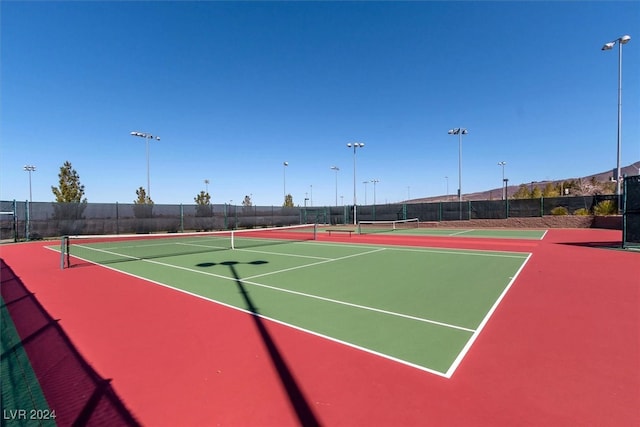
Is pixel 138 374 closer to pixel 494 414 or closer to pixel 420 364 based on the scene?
pixel 420 364

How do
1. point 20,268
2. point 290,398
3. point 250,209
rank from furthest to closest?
point 250,209 < point 20,268 < point 290,398

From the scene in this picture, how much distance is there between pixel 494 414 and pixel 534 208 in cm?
3048

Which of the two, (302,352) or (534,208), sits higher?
(534,208)

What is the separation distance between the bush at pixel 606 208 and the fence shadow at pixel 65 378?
3185cm

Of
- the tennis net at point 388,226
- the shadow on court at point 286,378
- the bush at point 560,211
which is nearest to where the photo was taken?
the shadow on court at point 286,378

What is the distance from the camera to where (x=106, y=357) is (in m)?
3.62

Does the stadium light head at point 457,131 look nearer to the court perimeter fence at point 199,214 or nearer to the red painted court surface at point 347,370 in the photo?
the court perimeter fence at point 199,214

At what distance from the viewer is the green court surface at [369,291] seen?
4.01 m

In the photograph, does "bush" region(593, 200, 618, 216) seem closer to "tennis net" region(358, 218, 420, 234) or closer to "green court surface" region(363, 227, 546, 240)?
"green court surface" region(363, 227, 546, 240)

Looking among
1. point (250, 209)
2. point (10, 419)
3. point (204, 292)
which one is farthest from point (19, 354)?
point (250, 209)

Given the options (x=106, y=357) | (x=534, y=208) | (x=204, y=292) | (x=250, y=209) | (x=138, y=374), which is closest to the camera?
(x=138, y=374)

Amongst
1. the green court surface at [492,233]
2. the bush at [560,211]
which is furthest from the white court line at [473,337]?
the bush at [560,211]

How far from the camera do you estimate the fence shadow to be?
262 centimetres

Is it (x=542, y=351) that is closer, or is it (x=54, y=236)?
(x=542, y=351)
